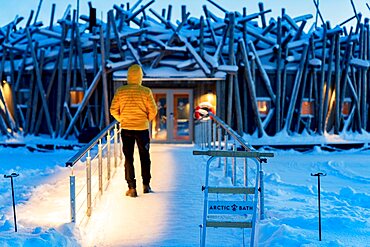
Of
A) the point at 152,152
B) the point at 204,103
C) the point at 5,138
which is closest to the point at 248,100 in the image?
the point at 204,103

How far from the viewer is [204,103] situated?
59.2 feet

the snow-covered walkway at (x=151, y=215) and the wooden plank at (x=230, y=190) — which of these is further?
the snow-covered walkway at (x=151, y=215)

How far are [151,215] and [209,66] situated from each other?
41.0ft

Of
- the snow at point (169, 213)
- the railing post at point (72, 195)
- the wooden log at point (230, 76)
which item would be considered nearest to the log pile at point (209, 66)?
the wooden log at point (230, 76)

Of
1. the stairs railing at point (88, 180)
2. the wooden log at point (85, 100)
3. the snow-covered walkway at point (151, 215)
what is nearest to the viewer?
the snow-covered walkway at point (151, 215)

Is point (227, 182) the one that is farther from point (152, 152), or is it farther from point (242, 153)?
point (152, 152)

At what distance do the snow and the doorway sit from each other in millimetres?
7152

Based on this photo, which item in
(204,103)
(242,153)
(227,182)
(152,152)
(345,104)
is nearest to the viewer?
(242,153)

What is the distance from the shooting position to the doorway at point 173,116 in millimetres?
18141

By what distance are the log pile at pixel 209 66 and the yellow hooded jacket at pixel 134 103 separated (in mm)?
11430

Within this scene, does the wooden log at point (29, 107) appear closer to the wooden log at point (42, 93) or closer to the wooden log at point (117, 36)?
the wooden log at point (42, 93)

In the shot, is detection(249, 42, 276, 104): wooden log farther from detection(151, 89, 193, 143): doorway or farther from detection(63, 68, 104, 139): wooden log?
detection(63, 68, 104, 139): wooden log

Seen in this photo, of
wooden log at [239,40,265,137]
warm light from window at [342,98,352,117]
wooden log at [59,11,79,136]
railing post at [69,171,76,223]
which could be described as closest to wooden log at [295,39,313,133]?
wooden log at [239,40,265,137]

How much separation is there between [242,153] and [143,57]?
14859mm
